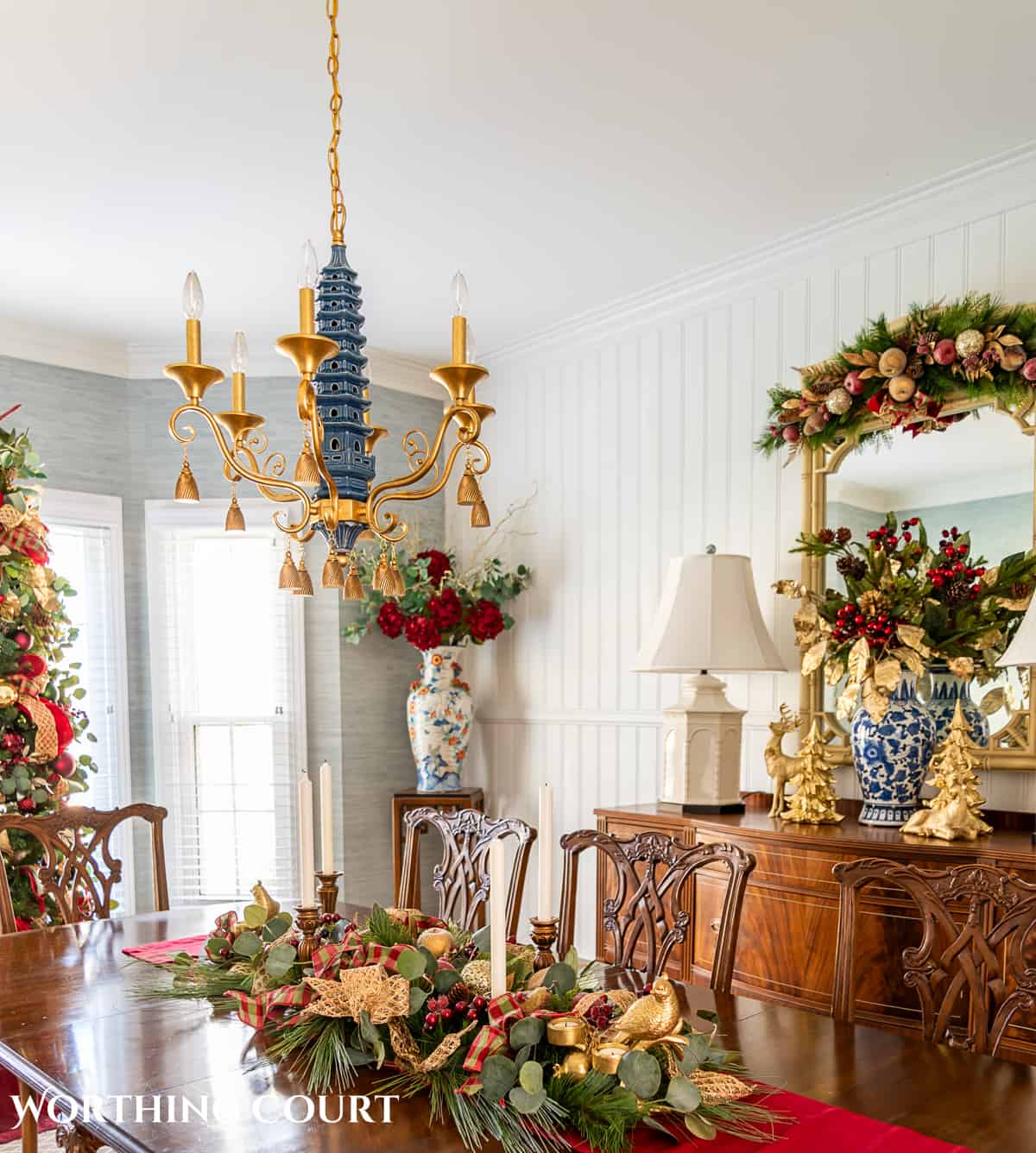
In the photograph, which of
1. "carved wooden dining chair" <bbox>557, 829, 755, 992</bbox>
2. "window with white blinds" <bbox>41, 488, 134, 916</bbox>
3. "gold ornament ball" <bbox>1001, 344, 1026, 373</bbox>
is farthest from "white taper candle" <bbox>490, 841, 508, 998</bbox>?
"window with white blinds" <bbox>41, 488, 134, 916</bbox>

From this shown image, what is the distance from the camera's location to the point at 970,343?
2.80 m

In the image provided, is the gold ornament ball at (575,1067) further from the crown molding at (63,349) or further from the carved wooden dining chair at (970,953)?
the crown molding at (63,349)

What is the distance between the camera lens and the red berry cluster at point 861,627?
2.77 meters

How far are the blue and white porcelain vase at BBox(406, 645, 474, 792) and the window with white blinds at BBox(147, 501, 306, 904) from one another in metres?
0.57

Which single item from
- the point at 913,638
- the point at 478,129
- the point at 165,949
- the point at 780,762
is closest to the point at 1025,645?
the point at 913,638

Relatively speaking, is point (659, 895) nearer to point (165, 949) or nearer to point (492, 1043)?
point (492, 1043)

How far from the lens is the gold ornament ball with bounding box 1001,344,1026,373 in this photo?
2.75 meters

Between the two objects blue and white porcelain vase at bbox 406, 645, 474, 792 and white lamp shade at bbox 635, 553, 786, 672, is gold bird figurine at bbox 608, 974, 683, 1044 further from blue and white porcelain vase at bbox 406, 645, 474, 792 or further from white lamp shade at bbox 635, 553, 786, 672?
blue and white porcelain vase at bbox 406, 645, 474, 792

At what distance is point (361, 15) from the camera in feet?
7.13

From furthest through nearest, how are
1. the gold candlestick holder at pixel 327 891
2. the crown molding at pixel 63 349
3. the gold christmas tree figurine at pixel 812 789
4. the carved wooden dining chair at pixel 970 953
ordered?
the crown molding at pixel 63 349 → the gold christmas tree figurine at pixel 812 789 → the gold candlestick holder at pixel 327 891 → the carved wooden dining chair at pixel 970 953

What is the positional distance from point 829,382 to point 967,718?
1.08 meters

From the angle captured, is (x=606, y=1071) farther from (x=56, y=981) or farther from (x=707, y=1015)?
(x=56, y=981)

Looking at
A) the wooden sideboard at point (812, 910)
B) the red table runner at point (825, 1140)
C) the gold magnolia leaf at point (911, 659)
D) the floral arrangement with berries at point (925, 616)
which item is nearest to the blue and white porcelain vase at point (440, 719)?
the wooden sideboard at point (812, 910)

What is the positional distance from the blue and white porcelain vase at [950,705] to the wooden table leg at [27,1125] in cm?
233
